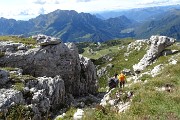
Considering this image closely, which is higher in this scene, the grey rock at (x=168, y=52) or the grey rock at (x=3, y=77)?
the grey rock at (x=3, y=77)

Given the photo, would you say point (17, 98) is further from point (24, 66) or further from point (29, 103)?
point (24, 66)

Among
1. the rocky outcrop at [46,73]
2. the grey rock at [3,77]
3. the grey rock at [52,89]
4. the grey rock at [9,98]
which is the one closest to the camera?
the grey rock at [9,98]

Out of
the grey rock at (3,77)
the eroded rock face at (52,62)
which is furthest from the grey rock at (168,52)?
the grey rock at (3,77)

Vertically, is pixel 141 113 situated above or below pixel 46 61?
above

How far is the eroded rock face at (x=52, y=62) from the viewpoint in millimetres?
50500

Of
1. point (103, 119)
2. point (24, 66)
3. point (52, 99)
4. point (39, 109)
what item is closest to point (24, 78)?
point (52, 99)

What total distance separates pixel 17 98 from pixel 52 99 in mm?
7939

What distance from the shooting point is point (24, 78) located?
132 feet

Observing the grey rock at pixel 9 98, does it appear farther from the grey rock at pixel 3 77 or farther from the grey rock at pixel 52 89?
the grey rock at pixel 52 89

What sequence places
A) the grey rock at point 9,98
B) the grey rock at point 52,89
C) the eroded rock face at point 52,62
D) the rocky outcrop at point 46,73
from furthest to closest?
the eroded rock face at point 52,62 < the grey rock at point 52,89 < the rocky outcrop at point 46,73 < the grey rock at point 9,98

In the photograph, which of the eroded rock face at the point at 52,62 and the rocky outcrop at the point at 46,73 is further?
the eroded rock face at the point at 52,62

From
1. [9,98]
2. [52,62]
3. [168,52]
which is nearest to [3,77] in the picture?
[9,98]

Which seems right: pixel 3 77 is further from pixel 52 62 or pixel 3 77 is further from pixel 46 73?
pixel 52 62

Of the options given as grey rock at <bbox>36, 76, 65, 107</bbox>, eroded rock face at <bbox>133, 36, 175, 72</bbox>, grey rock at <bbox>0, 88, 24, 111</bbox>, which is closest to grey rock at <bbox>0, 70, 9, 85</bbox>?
grey rock at <bbox>0, 88, 24, 111</bbox>
